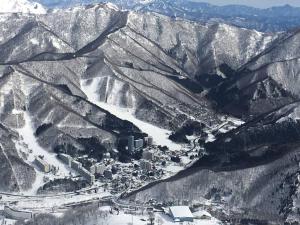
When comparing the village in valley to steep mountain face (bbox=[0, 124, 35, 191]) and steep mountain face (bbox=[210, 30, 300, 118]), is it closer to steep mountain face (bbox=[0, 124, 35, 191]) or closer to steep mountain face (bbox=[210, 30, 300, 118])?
steep mountain face (bbox=[0, 124, 35, 191])

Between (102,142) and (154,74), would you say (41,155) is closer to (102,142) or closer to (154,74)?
(102,142)

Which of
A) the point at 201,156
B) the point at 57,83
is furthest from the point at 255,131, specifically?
the point at 57,83

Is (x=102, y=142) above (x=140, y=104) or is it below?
below

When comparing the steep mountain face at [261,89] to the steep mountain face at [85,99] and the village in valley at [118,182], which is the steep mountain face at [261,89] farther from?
the village in valley at [118,182]

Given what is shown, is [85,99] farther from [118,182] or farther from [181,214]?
[181,214]

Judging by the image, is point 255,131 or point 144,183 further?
point 255,131

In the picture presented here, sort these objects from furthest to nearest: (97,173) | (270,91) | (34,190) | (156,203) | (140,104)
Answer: (270,91), (140,104), (97,173), (34,190), (156,203)
